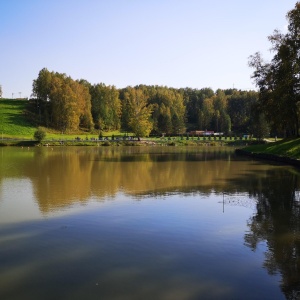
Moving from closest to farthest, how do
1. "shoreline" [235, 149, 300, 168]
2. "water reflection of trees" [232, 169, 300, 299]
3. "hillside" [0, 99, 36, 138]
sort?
1. "water reflection of trees" [232, 169, 300, 299]
2. "shoreline" [235, 149, 300, 168]
3. "hillside" [0, 99, 36, 138]

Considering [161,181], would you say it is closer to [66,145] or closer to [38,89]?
[66,145]

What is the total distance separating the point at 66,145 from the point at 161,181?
58453mm

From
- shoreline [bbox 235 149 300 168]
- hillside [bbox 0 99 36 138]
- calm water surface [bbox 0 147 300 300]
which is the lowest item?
calm water surface [bbox 0 147 300 300]

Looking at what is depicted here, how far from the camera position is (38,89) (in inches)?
4478

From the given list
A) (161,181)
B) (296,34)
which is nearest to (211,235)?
(161,181)

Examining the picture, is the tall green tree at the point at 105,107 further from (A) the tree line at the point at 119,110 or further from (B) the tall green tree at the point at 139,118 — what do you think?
(B) the tall green tree at the point at 139,118

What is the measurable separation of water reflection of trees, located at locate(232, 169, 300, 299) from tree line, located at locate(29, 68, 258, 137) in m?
56.8

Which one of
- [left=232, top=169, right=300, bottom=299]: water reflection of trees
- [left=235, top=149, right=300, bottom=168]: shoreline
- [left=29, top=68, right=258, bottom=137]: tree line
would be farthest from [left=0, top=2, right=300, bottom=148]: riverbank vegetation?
[left=232, top=169, right=300, bottom=299]: water reflection of trees

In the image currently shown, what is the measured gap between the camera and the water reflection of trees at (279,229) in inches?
343

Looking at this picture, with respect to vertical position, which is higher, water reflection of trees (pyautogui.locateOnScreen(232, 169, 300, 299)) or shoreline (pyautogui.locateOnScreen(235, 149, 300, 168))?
shoreline (pyautogui.locateOnScreen(235, 149, 300, 168))

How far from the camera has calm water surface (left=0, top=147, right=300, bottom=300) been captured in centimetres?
784

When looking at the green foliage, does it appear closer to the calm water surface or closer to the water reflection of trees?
the calm water surface

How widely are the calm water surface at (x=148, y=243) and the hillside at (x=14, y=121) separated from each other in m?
77.1

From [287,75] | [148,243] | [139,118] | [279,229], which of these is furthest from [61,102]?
[148,243]
